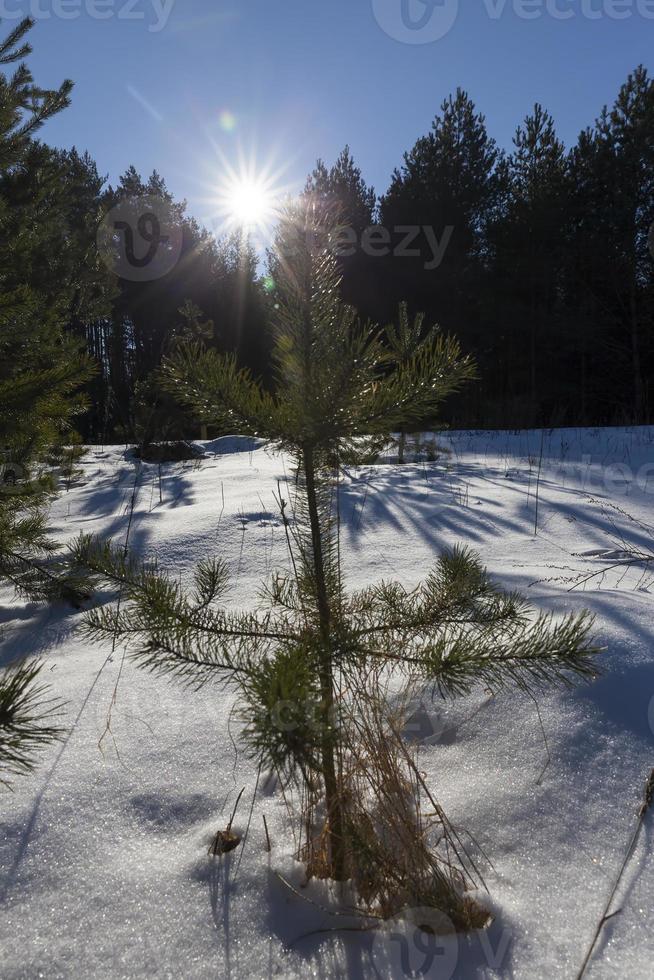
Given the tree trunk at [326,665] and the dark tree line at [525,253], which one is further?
the dark tree line at [525,253]

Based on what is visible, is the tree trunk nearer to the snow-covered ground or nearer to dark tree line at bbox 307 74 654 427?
the snow-covered ground

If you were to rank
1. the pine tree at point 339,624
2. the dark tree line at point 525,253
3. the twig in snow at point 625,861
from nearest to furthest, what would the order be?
the twig in snow at point 625,861 < the pine tree at point 339,624 < the dark tree line at point 525,253

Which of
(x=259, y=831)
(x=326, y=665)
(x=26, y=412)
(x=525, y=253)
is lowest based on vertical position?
(x=259, y=831)

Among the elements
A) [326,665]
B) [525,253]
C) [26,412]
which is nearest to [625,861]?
[326,665]

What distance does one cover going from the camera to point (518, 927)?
0.88 meters

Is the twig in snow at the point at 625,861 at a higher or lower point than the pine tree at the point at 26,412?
lower

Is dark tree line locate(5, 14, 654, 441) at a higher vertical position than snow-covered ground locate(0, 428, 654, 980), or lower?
higher

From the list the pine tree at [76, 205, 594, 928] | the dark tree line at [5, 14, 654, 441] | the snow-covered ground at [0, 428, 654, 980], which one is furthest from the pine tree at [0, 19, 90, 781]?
the dark tree line at [5, 14, 654, 441]

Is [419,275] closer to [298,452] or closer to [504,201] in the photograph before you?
[504,201]

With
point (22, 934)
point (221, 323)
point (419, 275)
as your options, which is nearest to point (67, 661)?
point (22, 934)

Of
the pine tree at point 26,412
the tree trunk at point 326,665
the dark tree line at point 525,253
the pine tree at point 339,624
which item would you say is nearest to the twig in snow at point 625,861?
the pine tree at point 339,624

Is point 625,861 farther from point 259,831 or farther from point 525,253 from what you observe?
point 525,253

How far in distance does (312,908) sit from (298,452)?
835 millimetres

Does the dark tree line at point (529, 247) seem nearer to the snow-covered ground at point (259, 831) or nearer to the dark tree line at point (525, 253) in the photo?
the dark tree line at point (525, 253)
